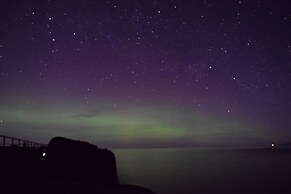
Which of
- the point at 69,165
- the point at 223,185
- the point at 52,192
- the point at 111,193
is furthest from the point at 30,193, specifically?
the point at 223,185

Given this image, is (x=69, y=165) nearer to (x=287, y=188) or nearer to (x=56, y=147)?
(x=56, y=147)

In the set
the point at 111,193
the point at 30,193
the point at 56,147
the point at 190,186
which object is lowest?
the point at 190,186

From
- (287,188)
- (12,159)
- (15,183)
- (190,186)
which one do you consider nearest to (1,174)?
(15,183)

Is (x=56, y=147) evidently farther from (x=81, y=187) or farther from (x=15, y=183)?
(x=15, y=183)

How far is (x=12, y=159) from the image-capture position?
51.9ft

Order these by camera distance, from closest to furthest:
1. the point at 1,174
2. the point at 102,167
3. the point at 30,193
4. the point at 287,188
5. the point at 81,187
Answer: the point at 30,193, the point at 1,174, the point at 81,187, the point at 102,167, the point at 287,188

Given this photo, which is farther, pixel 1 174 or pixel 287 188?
pixel 287 188

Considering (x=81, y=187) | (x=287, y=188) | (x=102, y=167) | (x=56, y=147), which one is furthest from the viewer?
(x=287, y=188)

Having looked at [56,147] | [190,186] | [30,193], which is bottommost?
[190,186]

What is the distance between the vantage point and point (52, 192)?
9250 millimetres

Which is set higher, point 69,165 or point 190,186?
point 69,165

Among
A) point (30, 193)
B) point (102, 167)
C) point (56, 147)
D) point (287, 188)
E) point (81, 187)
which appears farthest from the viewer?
point (287, 188)

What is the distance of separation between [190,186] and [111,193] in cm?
2193

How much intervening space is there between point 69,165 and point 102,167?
8.07ft
